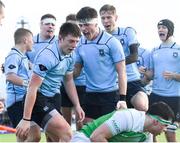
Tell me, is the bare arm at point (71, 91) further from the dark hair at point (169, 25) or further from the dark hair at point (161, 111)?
the dark hair at point (169, 25)

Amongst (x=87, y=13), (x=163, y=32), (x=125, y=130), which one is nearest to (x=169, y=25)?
(x=163, y=32)

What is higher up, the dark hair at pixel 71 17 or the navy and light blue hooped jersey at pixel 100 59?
the dark hair at pixel 71 17

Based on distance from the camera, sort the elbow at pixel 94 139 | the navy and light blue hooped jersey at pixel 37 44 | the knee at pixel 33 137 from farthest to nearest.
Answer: the navy and light blue hooped jersey at pixel 37 44 → the knee at pixel 33 137 → the elbow at pixel 94 139

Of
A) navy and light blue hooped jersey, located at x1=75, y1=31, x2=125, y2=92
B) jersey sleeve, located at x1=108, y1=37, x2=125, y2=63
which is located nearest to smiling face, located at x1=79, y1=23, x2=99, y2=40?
navy and light blue hooped jersey, located at x1=75, y1=31, x2=125, y2=92

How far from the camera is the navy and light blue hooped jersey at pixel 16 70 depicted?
26.5 ft

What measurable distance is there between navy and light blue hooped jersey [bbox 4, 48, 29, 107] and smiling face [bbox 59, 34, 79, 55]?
146cm

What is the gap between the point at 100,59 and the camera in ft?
25.0

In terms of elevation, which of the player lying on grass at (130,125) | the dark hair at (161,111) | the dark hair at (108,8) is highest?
the dark hair at (108,8)

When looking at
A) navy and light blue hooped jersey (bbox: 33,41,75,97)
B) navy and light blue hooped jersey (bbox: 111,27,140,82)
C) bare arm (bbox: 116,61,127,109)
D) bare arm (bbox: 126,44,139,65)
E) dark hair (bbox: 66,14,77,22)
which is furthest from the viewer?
dark hair (bbox: 66,14,77,22)

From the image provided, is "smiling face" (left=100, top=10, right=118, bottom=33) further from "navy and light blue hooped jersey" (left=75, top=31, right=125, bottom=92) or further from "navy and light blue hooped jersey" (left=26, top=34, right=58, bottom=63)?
"navy and light blue hooped jersey" (left=26, top=34, right=58, bottom=63)

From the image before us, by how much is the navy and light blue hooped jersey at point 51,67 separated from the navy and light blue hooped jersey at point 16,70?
1060mm

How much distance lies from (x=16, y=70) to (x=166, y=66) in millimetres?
2596

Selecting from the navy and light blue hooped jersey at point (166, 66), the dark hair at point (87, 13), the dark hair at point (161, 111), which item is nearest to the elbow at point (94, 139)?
the dark hair at point (161, 111)

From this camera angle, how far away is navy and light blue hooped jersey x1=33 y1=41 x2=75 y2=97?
6699 millimetres
